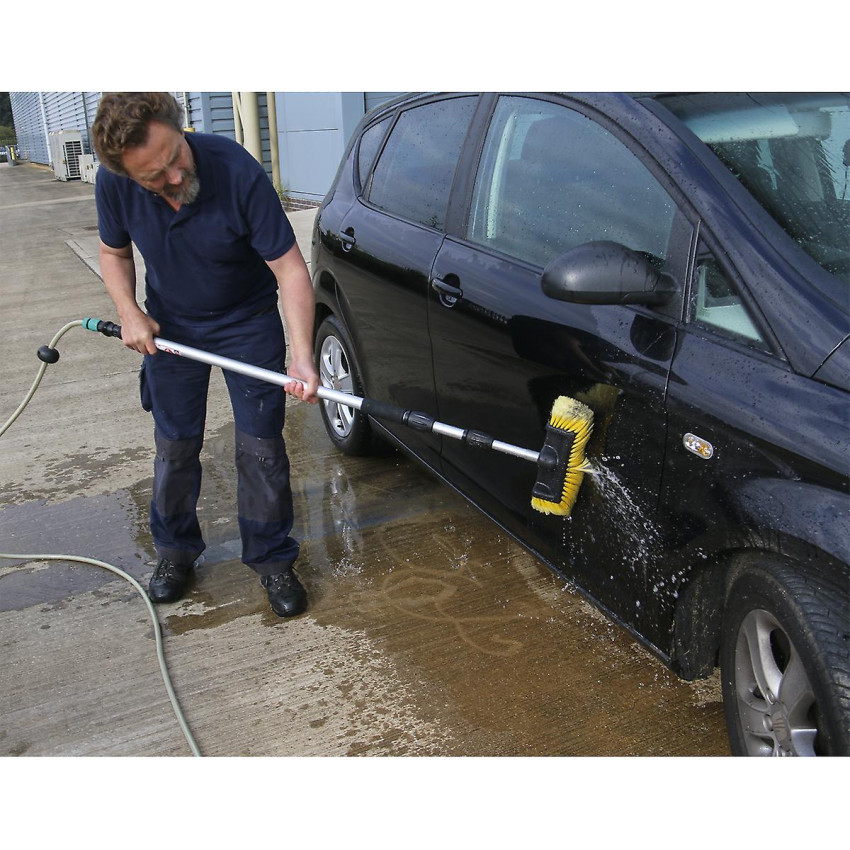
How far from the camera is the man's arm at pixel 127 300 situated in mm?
3066

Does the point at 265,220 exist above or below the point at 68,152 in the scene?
above

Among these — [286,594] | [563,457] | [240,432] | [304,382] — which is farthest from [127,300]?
[563,457]

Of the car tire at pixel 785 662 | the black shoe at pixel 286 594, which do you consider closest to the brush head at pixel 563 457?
the car tire at pixel 785 662

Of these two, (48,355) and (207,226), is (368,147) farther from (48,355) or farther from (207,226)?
(48,355)

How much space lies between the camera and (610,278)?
2.21 metres

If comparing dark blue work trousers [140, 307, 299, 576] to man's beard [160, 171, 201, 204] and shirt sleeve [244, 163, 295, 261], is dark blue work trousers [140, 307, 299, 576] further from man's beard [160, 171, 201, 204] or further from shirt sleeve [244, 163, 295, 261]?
man's beard [160, 171, 201, 204]

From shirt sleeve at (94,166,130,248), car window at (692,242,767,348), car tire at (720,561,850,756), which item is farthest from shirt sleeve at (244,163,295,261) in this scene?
car tire at (720,561,850,756)

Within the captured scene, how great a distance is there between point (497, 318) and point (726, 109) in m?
0.87

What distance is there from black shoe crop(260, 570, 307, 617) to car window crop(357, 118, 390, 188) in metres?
1.82

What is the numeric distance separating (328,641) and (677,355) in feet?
5.10

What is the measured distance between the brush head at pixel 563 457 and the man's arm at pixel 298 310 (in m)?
0.83

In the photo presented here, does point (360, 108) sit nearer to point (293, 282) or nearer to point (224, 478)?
point (224, 478)

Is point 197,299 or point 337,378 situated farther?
point 337,378

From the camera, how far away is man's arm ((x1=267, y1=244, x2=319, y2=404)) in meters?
2.97
